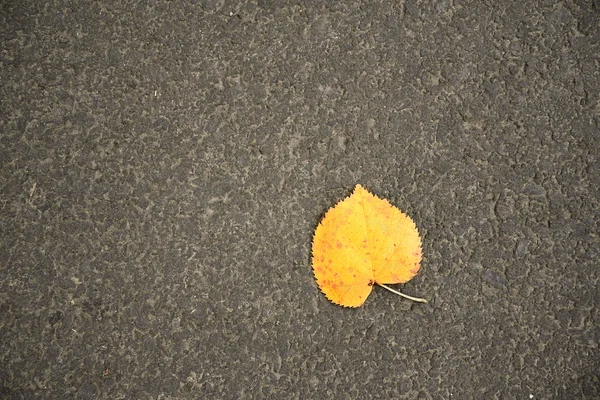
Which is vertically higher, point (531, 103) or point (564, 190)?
point (531, 103)

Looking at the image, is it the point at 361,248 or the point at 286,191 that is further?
the point at 286,191

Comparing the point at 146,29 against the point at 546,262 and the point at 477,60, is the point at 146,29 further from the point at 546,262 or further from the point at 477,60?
the point at 546,262

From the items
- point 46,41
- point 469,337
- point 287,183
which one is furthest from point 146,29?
point 469,337
